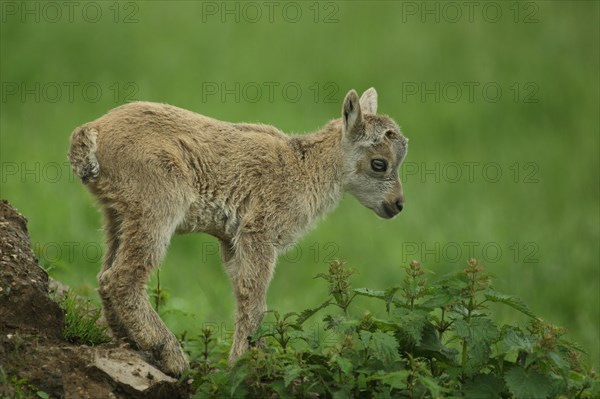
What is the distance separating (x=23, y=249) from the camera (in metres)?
8.31

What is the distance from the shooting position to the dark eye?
10.3m

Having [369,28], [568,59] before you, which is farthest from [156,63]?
[568,59]

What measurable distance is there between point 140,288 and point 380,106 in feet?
43.5

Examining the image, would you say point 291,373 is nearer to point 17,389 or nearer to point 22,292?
point 17,389

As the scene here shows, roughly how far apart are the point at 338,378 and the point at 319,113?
14.3 meters

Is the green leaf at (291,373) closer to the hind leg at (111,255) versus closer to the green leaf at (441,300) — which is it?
the green leaf at (441,300)

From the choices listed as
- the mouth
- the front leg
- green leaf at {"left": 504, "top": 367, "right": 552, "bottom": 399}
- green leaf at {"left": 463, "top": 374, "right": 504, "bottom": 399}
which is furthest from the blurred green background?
green leaf at {"left": 504, "top": 367, "right": 552, "bottom": 399}

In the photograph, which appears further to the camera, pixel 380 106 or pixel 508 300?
pixel 380 106

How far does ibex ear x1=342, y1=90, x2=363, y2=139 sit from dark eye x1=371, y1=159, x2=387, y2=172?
0.33 m

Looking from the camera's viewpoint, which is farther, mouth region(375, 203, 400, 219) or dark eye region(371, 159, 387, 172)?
mouth region(375, 203, 400, 219)

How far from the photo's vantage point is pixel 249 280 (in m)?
9.31

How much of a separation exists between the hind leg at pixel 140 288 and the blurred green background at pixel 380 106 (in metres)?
5.73

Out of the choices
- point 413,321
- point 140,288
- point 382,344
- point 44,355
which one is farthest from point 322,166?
point 44,355

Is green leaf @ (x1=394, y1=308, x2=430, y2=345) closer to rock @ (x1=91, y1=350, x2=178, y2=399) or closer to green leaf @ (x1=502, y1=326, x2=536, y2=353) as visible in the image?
green leaf @ (x1=502, y1=326, x2=536, y2=353)
